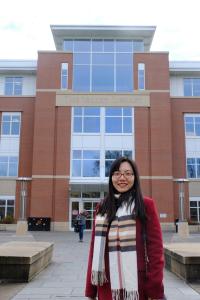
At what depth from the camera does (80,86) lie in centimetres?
3628

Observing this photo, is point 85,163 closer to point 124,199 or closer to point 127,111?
point 127,111

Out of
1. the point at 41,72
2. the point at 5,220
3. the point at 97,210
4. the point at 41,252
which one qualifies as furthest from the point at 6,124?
the point at 97,210

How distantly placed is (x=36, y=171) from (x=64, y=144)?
3.26 meters

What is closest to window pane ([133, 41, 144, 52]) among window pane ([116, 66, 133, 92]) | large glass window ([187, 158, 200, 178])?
window pane ([116, 66, 133, 92])

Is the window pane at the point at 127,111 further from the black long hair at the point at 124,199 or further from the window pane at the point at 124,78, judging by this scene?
the black long hair at the point at 124,199

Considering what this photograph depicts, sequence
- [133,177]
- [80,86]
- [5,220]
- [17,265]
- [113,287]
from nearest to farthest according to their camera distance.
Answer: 1. [113,287]
2. [133,177]
3. [17,265]
4. [5,220]
5. [80,86]

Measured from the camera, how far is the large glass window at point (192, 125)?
37.0 m

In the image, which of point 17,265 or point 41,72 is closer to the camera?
point 17,265

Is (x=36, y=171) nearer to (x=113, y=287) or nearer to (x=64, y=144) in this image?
(x=64, y=144)

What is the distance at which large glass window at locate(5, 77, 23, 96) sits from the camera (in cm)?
3809

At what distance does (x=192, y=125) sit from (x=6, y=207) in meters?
17.8

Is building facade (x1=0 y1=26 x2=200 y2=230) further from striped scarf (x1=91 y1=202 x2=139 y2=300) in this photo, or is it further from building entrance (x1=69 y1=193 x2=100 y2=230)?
striped scarf (x1=91 y1=202 x2=139 y2=300)

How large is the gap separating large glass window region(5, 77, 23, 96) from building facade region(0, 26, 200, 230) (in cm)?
10

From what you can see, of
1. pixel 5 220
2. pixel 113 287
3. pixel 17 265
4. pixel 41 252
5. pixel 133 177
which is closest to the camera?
pixel 113 287
